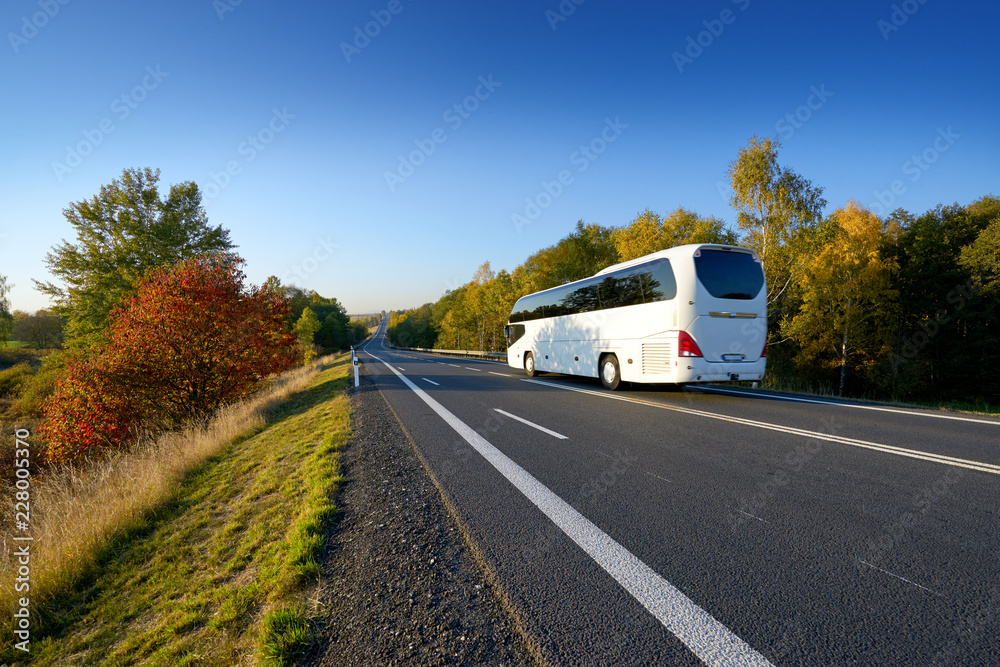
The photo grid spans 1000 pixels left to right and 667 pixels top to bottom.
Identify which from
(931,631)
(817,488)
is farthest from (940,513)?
(931,631)

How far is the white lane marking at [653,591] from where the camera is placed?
5.79 feet

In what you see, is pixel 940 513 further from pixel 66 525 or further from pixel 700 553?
pixel 66 525

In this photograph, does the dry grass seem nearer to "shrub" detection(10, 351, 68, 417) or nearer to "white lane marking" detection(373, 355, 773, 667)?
"white lane marking" detection(373, 355, 773, 667)

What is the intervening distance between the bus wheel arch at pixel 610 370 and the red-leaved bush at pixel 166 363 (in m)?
10.3

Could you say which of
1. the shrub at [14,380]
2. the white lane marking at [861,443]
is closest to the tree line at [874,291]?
the white lane marking at [861,443]

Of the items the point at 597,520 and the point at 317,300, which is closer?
the point at 597,520

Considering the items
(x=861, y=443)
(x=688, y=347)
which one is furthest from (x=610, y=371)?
(x=861, y=443)

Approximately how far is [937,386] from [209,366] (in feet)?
114

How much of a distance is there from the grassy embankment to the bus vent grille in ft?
23.4

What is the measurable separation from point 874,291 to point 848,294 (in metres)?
1.05

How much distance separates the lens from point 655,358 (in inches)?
398

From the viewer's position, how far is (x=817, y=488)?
3711 mm

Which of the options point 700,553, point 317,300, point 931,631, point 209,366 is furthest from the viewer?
point 317,300

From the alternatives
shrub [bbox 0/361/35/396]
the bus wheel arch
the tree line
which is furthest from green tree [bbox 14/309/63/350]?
the tree line
